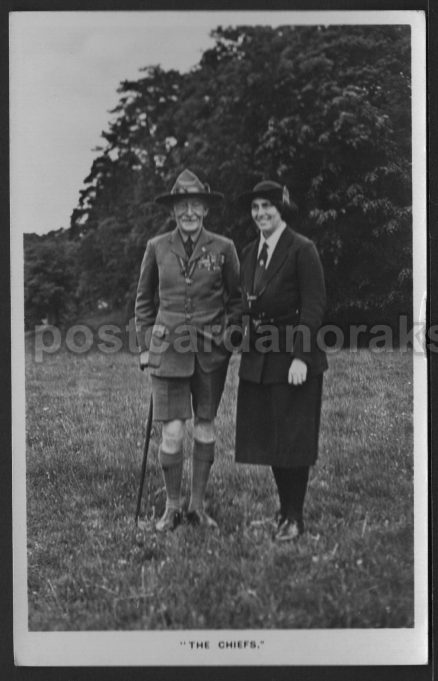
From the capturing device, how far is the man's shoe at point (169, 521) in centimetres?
400

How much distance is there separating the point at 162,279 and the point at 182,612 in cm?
191

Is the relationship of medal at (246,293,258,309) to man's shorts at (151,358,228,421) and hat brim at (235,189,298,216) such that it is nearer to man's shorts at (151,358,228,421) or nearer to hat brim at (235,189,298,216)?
man's shorts at (151,358,228,421)

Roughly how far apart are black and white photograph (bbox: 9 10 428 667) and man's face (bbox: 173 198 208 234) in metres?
0.01

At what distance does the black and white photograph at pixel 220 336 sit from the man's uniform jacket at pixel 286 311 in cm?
1

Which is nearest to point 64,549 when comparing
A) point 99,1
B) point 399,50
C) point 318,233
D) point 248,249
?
point 248,249

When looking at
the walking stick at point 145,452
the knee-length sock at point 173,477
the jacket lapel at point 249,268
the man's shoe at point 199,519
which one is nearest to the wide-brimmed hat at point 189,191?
the jacket lapel at point 249,268

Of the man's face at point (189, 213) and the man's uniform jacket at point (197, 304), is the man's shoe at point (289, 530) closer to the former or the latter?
the man's uniform jacket at point (197, 304)

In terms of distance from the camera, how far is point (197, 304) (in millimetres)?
3975

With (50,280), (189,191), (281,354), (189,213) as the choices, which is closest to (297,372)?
(281,354)

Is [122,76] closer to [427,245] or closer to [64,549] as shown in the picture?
[427,245]

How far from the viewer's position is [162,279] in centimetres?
400

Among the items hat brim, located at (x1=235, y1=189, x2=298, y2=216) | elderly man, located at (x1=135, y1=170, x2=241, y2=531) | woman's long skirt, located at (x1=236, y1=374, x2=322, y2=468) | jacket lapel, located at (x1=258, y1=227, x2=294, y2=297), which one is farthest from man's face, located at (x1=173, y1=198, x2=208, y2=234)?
woman's long skirt, located at (x1=236, y1=374, x2=322, y2=468)

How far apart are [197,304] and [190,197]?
62 centimetres

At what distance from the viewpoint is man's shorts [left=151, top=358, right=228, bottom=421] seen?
399 cm
